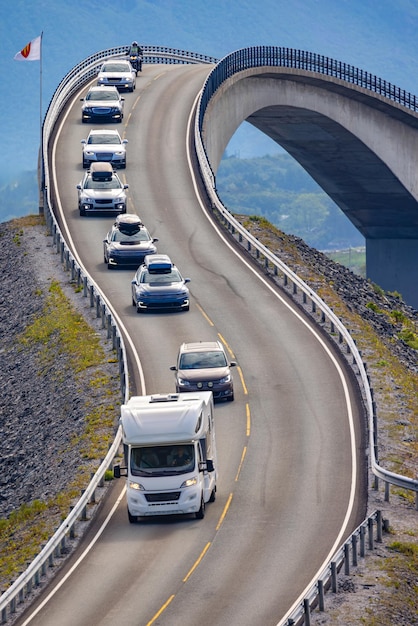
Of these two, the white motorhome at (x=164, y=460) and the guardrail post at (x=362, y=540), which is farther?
the white motorhome at (x=164, y=460)

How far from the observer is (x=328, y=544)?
31.4 m

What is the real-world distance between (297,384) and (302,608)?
1814 centimetres

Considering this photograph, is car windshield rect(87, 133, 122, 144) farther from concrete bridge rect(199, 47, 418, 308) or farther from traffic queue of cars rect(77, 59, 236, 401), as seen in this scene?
concrete bridge rect(199, 47, 418, 308)

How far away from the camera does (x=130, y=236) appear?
60.5m

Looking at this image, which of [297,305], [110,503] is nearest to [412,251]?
[297,305]

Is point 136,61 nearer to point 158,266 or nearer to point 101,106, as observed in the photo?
point 101,106

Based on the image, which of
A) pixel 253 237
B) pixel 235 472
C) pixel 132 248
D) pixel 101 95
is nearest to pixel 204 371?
pixel 235 472

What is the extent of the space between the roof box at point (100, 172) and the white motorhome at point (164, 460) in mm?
37776

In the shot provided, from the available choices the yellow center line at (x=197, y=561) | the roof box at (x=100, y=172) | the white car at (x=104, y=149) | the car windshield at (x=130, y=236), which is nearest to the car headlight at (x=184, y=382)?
the yellow center line at (x=197, y=561)

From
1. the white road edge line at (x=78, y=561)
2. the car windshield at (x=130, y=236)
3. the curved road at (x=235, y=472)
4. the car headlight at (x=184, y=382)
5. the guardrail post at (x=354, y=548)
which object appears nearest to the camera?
the white road edge line at (x=78, y=561)

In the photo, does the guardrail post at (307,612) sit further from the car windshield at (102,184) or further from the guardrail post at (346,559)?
the car windshield at (102,184)

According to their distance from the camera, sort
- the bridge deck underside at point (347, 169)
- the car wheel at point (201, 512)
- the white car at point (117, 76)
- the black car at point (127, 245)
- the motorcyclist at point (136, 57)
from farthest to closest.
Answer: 1. the bridge deck underside at point (347, 169)
2. the motorcyclist at point (136, 57)
3. the white car at point (117, 76)
4. the black car at point (127, 245)
5. the car wheel at point (201, 512)

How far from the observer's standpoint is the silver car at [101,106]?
85625 mm

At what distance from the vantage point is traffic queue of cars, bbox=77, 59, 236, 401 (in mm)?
41688
